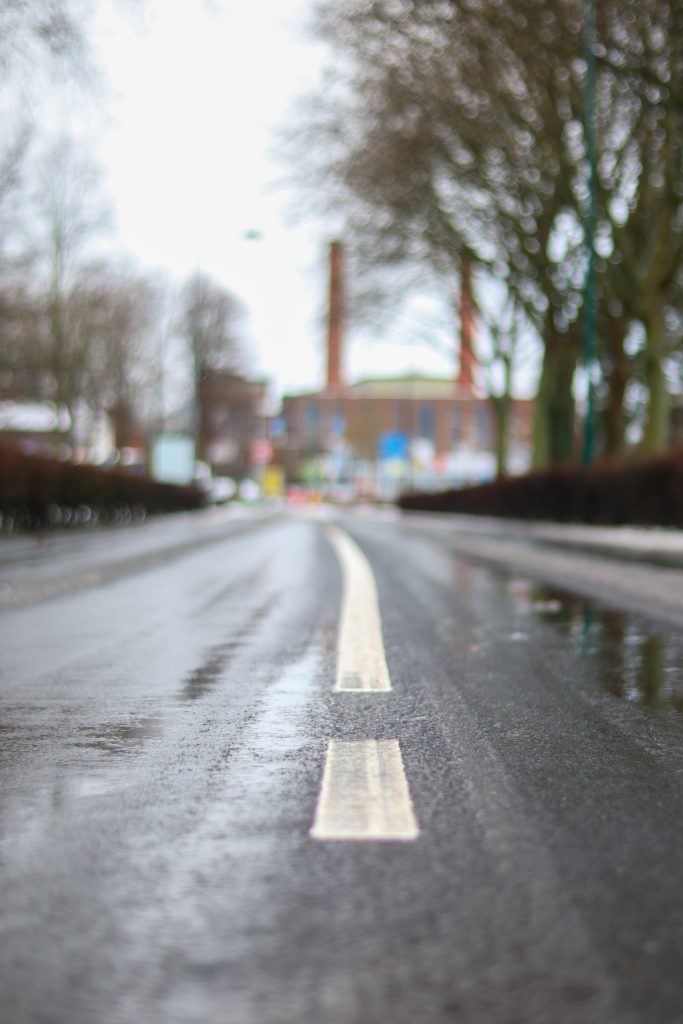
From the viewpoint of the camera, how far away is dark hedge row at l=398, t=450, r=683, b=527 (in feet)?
58.3

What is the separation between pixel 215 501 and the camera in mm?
76812

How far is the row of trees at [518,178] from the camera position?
24.3 m

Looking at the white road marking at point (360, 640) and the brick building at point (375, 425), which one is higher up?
the brick building at point (375, 425)

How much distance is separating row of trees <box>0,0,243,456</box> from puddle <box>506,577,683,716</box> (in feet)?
33.3

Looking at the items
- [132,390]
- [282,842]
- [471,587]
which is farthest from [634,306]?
[132,390]

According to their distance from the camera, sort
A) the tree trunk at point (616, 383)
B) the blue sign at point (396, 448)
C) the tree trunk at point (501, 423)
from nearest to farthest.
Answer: the tree trunk at point (616, 383), the tree trunk at point (501, 423), the blue sign at point (396, 448)

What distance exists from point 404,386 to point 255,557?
13686 centimetres

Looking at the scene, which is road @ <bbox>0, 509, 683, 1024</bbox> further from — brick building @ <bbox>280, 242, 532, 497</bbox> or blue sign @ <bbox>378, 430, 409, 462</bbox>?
brick building @ <bbox>280, 242, 532, 497</bbox>

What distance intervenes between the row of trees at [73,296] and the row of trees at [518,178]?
5.38 meters

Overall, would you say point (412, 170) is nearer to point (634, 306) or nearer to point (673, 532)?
point (634, 306)

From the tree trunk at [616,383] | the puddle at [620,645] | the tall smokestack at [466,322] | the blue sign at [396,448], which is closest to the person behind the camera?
the puddle at [620,645]

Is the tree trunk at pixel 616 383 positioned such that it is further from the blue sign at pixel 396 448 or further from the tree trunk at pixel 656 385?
the blue sign at pixel 396 448

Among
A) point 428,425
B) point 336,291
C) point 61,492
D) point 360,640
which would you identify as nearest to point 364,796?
point 360,640

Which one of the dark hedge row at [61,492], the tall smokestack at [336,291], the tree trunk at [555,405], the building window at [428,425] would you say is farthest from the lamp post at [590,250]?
the building window at [428,425]
